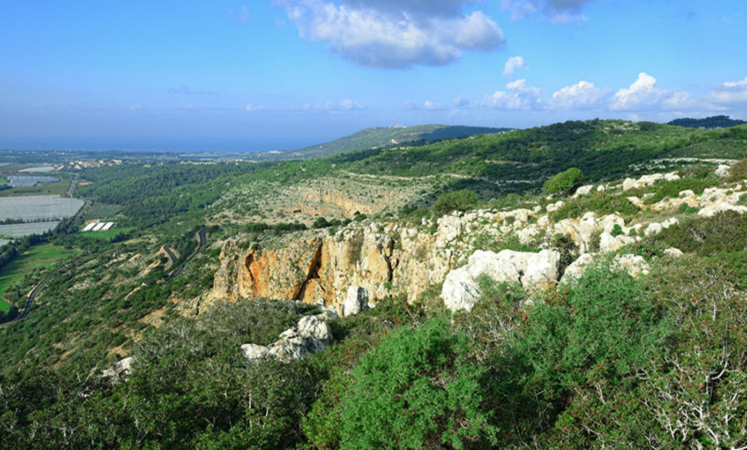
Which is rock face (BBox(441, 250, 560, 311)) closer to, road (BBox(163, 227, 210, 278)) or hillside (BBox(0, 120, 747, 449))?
hillside (BBox(0, 120, 747, 449))

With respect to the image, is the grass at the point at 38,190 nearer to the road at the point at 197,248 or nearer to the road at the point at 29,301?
the road at the point at 29,301

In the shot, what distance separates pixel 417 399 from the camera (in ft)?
27.2

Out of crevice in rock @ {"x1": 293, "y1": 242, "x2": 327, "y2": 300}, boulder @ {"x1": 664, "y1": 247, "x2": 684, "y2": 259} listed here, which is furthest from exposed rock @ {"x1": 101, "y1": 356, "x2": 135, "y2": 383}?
boulder @ {"x1": 664, "y1": 247, "x2": 684, "y2": 259}

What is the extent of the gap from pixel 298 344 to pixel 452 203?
20678 millimetres

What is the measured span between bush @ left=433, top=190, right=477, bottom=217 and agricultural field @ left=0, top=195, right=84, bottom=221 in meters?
162

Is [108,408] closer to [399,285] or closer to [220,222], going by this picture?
[399,285]

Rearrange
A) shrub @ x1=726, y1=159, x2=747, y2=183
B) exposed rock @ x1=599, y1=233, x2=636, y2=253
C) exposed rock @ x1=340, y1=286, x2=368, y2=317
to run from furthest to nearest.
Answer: exposed rock @ x1=340, y1=286, x2=368, y2=317 → shrub @ x1=726, y1=159, x2=747, y2=183 → exposed rock @ x1=599, y1=233, x2=636, y2=253

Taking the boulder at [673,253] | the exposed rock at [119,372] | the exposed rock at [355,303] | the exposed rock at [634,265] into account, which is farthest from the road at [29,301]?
the boulder at [673,253]

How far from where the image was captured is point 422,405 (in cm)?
830

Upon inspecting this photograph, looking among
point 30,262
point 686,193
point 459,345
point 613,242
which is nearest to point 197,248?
point 30,262

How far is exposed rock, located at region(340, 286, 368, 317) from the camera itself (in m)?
24.6

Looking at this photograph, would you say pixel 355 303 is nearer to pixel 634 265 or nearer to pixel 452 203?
pixel 452 203

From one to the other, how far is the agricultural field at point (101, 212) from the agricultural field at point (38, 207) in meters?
5.92

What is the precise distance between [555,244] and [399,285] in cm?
1269
